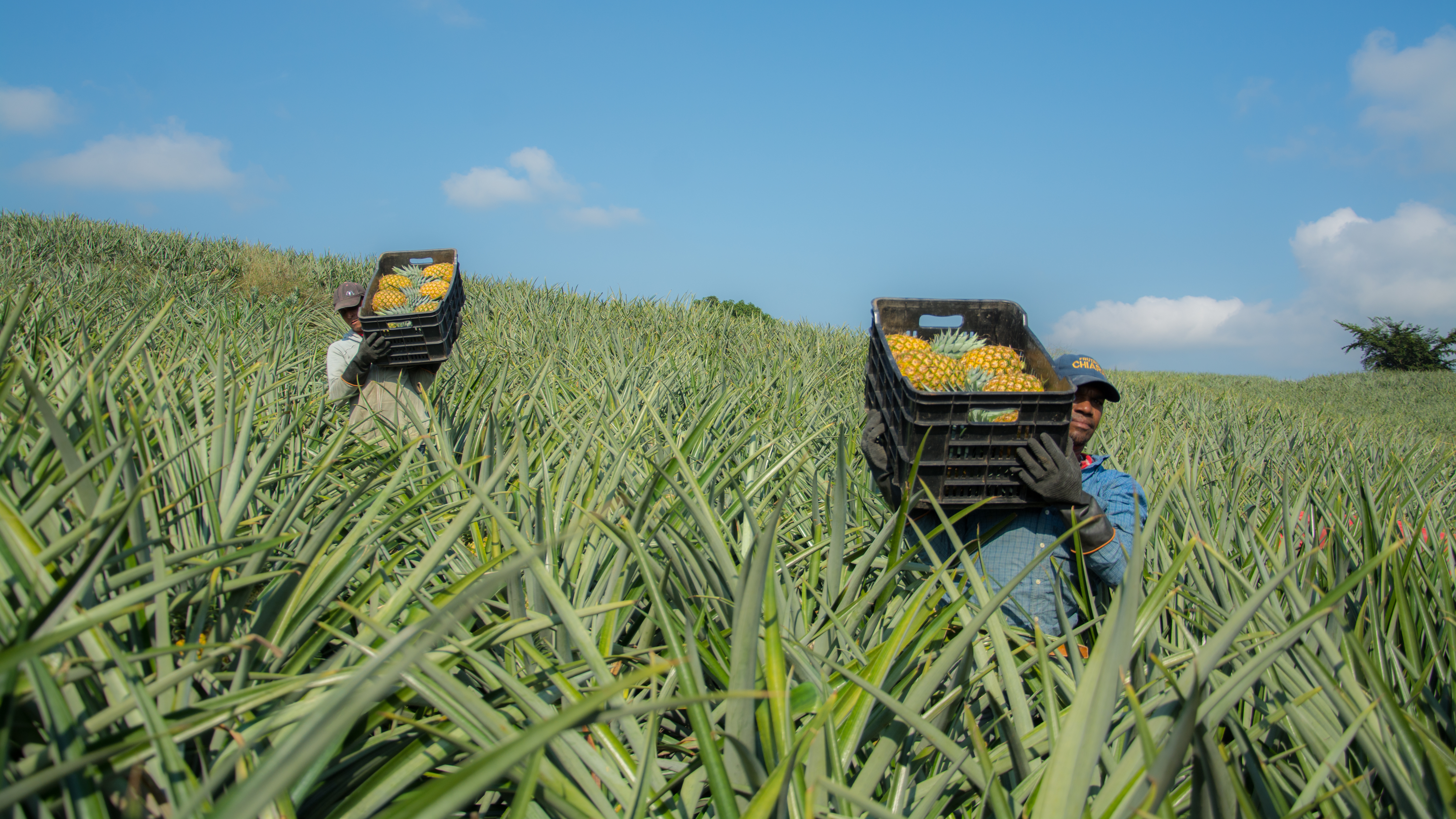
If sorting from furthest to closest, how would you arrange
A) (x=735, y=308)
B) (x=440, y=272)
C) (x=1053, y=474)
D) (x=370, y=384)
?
1. (x=735, y=308)
2. (x=440, y=272)
3. (x=370, y=384)
4. (x=1053, y=474)

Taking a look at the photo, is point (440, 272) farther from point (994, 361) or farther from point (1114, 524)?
point (1114, 524)

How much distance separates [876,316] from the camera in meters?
2.03

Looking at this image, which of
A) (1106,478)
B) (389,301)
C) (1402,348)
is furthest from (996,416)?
(1402,348)

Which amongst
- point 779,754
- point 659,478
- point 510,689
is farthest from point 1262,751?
point 510,689

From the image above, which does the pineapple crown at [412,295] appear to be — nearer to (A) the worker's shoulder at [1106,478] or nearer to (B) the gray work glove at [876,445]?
(B) the gray work glove at [876,445]

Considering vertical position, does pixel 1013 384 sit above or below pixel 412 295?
below

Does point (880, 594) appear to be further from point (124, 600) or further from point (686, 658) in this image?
point (124, 600)

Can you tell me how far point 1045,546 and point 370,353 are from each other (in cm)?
269

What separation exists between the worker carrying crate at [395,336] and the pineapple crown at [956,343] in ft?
6.04

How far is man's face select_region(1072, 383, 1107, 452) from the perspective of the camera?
6.93 ft

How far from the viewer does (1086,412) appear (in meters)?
2.14

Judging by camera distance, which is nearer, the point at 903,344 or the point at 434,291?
the point at 903,344

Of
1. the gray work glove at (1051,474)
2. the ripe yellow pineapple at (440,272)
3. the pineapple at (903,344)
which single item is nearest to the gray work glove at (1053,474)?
the gray work glove at (1051,474)

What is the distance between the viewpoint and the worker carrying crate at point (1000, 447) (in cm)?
164
